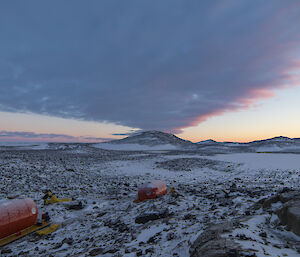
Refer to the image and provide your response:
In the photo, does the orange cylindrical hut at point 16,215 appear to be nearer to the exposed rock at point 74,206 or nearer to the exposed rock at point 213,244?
the exposed rock at point 74,206

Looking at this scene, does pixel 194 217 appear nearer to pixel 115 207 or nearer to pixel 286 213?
pixel 286 213

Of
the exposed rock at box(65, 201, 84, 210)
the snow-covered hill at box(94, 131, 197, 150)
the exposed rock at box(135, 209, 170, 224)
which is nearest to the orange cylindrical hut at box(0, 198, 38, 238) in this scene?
the exposed rock at box(65, 201, 84, 210)

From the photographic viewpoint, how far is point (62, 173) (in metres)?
22.5

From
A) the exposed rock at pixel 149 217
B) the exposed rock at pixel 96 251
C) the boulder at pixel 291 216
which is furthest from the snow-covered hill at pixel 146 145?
the boulder at pixel 291 216

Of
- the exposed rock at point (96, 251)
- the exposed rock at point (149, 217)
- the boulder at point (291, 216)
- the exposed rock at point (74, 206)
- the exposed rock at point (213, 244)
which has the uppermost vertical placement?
the boulder at point (291, 216)

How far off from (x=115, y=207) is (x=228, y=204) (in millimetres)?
6759

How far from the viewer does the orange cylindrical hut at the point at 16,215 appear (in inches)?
328

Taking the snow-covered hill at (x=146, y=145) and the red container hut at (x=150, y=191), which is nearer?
the red container hut at (x=150, y=191)

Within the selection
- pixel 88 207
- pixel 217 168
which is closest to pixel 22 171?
pixel 88 207

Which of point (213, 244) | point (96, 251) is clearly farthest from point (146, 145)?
point (213, 244)

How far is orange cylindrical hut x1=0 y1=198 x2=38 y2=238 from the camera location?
8336 mm

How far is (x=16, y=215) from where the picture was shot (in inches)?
344

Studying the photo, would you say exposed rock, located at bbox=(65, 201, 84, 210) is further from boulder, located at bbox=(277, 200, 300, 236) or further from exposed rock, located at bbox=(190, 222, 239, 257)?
boulder, located at bbox=(277, 200, 300, 236)

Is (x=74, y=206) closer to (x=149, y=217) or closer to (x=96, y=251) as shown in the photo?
(x=149, y=217)
